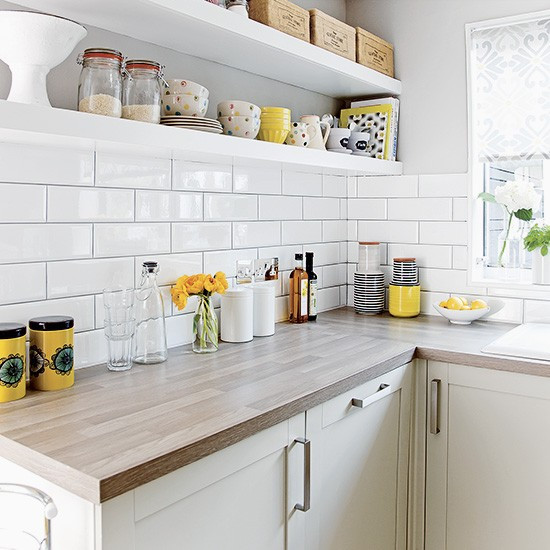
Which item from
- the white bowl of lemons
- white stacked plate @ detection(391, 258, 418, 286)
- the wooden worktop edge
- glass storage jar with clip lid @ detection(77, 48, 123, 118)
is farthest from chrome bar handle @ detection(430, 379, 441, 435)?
glass storage jar with clip lid @ detection(77, 48, 123, 118)

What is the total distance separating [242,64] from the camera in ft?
7.20

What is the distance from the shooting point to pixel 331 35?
2324 millimetres

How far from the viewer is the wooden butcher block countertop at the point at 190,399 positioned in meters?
1.14

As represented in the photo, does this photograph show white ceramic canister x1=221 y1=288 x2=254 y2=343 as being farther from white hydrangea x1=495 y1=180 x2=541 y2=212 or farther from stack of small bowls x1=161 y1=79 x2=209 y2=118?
white hydrangea x1=495 y1=180 x2=541 y2=212

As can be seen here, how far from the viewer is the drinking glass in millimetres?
1755

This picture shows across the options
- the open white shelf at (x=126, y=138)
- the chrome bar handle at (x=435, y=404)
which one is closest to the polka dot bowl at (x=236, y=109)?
the open white shelf at (x=126, y=138)

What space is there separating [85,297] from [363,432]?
2.95 ft

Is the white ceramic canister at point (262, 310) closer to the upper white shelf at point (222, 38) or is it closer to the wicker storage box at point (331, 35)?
the upper white shelf at point (222, 38)

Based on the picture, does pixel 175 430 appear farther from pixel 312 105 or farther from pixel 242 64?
pixel 312 105

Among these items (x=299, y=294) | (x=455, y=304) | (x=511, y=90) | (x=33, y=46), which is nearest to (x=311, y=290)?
(x=299, y=294)

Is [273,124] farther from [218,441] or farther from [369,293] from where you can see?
[218,441]

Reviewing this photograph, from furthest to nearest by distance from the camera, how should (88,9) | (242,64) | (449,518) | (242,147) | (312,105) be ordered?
(312,105) < (242,64) < (449,518) < (242,147) < (88,9)

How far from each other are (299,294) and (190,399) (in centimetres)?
108

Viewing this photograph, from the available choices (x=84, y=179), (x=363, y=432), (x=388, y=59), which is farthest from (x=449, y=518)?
(x=388, y=59)
